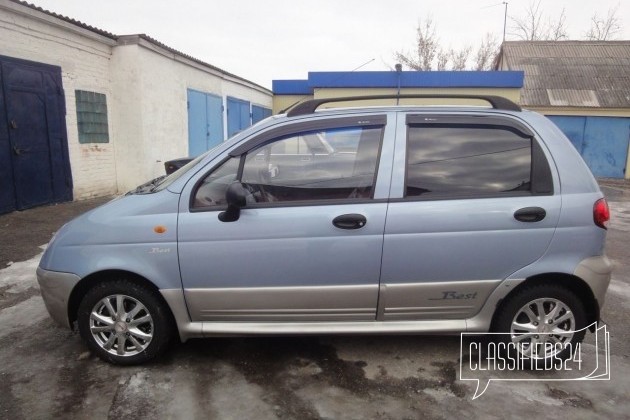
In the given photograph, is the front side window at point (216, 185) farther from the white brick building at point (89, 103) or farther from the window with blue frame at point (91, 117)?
the window with blue frame at point (91, 117)

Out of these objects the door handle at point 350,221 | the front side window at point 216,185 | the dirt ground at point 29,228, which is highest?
the front side window at point 216,185

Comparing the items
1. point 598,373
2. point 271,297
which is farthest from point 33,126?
point 598,373

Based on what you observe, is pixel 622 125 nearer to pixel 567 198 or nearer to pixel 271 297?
pixel 567 198

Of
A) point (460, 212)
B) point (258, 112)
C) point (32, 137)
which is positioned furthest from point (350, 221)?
point (258, 112)

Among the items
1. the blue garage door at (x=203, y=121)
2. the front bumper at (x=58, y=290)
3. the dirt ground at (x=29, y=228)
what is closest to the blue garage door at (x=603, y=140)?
the blue garage door at (x=203, y=121)

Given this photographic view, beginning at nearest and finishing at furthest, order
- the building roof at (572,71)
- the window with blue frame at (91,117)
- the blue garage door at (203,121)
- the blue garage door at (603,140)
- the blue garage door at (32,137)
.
A: the blue garage door at (32,137), the window with blue frame at (91,117), the blue garage door at (203,121), the blue garage door at (603,140), the building roof at (572,71)

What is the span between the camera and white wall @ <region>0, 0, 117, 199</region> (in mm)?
7746

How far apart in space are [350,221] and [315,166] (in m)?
0.48

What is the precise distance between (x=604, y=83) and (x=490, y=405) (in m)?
20.6

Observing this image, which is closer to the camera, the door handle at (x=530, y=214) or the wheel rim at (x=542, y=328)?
the door handle at (x=530, y=214)

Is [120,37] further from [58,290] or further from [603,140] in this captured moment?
[603,140]

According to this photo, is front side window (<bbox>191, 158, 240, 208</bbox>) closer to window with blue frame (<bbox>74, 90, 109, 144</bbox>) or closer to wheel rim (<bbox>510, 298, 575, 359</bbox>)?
wheel rim (<bbox>510, 298, 575, 359</bbox>)

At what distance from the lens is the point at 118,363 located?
3.23 m

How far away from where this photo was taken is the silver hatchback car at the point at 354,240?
9.80 feet
